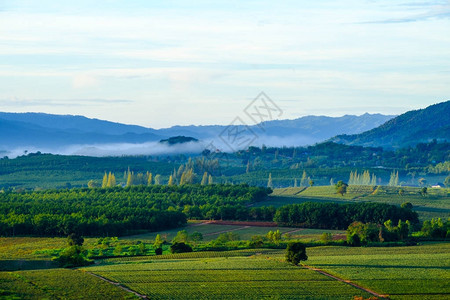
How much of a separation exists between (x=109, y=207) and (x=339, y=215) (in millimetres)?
49047

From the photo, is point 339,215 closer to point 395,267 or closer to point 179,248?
point 179,248

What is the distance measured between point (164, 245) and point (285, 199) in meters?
76.9

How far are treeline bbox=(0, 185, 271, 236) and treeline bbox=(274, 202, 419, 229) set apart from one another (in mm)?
17410

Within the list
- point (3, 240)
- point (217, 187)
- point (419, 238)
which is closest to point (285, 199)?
point (217, 187)

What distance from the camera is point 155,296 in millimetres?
65750

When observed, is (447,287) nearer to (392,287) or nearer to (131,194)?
(392,287)

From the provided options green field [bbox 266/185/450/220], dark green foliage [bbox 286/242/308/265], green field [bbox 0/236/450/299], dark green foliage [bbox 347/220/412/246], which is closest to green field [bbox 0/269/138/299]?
green field [bbox 0/236/450/299]

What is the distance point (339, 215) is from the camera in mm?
142500

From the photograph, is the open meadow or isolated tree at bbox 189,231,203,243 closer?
the open meadow

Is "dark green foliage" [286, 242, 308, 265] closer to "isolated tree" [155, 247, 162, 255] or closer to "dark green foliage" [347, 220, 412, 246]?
"isolated tree" [155, 247, 162, 255]

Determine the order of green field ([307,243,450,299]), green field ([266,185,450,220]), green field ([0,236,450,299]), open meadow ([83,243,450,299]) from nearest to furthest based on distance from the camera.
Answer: green field ([0,236,450,299]) → open meadow ([83,243,450,299]) → green field ([307,243,450,299]) → green field ([266,185,450,220])

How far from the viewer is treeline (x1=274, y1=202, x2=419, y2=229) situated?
141000 mm

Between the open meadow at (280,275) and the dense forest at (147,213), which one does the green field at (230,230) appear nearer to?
the dense forest at (147,213)

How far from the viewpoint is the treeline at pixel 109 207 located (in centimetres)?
13162
